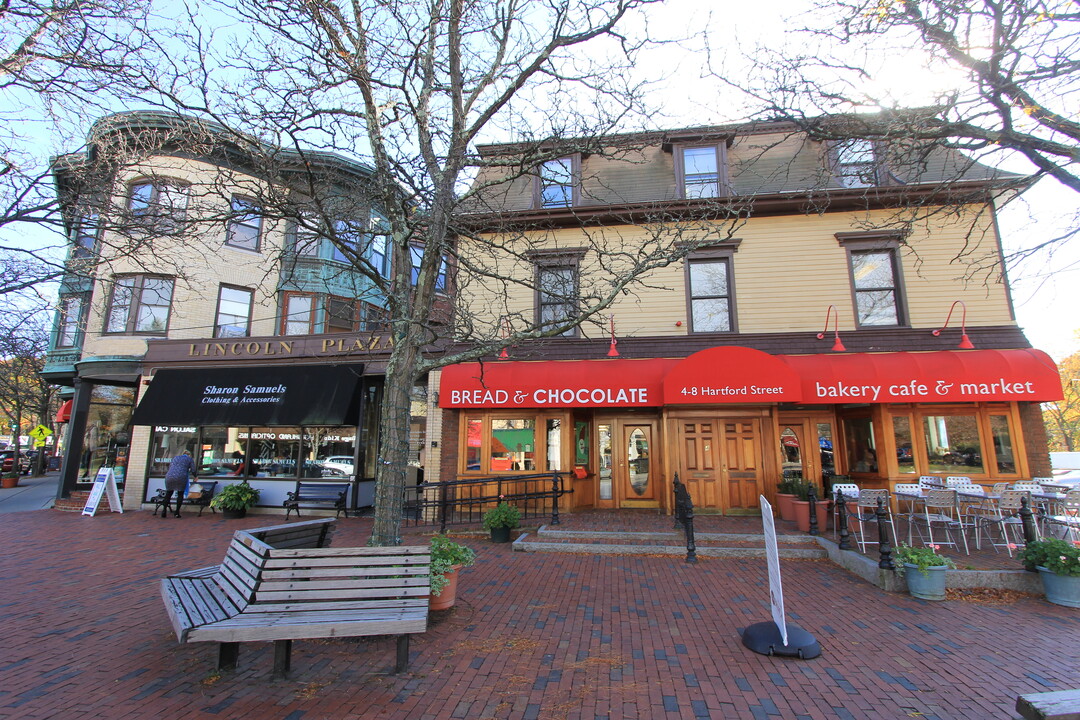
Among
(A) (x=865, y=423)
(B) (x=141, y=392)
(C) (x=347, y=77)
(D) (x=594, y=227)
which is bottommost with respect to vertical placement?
(A) (x=865, y=423)

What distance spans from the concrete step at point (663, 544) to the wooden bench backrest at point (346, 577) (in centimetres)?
477

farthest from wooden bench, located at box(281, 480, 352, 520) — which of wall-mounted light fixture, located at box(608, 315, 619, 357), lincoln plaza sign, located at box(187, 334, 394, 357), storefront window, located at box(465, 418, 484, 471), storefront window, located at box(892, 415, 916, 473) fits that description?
storefront window, located at box(892, 415, 916, 473)

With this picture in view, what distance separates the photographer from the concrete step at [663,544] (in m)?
8.48

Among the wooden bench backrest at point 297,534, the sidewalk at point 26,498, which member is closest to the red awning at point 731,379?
the wooden bench backrest at point 297,534

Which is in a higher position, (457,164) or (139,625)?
(457,164)

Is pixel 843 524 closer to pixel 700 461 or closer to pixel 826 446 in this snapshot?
pixel 700 461

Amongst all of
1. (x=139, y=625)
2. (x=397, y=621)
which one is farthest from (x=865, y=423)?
(x=139, y=625)

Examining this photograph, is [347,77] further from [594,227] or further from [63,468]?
[63,468]

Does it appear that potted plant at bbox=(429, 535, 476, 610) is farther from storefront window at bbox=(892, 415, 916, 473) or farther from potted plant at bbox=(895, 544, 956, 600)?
storefront window at bbox=(892, 415, 916, 473)

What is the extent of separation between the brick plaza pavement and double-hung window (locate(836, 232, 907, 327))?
7.06m

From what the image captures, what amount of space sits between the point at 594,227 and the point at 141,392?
14.7 m

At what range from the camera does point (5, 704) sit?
3674 mm

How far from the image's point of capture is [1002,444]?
1069cm

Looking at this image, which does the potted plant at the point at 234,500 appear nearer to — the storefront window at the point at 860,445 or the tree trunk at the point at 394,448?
the tree trunk at the point at 394,448
